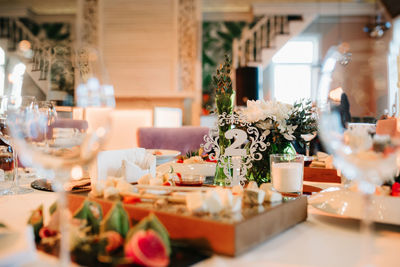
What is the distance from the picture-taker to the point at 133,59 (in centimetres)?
675

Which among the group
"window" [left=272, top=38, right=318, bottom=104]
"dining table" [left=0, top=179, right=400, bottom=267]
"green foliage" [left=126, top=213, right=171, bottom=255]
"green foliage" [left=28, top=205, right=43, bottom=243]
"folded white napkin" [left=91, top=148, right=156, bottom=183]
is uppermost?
"window" [left=272, top=38, right=318, bottom=104]

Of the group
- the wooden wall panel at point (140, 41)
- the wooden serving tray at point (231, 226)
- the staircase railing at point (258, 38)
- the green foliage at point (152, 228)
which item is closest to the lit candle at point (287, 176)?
the wooden serving tray at point (231, 226)

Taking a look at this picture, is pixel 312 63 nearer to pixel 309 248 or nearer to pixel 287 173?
pixel 287 173

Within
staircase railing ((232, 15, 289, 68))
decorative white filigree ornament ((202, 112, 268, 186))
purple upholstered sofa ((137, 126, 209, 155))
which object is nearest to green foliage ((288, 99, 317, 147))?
decorative white filigree ornament ((202, 112, 268, 186))

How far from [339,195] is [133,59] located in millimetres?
6346

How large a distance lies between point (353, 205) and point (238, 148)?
1.37 ft

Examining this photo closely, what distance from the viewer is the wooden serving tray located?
0.54 metres

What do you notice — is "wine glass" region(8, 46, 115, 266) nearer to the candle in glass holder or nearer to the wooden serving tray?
the wooden serving tray

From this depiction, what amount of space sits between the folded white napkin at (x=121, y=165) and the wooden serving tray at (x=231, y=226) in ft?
0.93

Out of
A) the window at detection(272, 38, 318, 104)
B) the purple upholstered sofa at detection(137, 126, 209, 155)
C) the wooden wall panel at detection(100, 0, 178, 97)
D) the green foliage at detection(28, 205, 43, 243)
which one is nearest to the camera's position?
the green foliage at detection(28, 205, 43, 243)

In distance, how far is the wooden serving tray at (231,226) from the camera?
54 centimetres

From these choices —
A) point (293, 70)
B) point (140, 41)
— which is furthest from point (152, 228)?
point (293, 70)

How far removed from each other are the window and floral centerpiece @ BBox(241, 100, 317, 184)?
688 cm

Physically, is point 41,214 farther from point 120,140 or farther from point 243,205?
point 120,140
